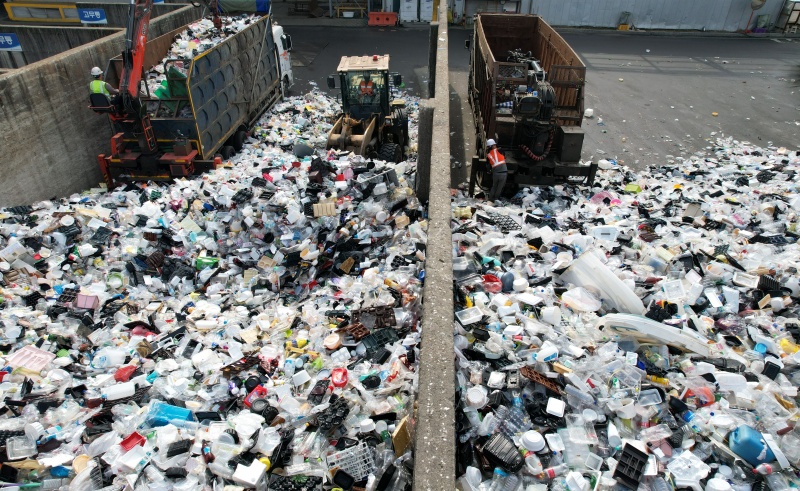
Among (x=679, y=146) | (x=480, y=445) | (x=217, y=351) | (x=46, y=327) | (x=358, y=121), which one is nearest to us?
(x=480, y=445)

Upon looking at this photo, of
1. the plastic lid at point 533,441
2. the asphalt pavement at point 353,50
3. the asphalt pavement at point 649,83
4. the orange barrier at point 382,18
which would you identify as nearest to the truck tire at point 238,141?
the asphalt pavement at point 353,50

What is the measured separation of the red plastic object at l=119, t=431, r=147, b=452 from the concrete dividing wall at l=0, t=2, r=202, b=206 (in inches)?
235

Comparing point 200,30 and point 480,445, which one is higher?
point 200,30

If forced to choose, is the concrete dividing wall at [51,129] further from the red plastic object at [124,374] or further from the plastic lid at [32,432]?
the plastic lid at [32,432]

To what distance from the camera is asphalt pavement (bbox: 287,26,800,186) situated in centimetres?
1085

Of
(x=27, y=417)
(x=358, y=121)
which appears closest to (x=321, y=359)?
(x=27, y=417)

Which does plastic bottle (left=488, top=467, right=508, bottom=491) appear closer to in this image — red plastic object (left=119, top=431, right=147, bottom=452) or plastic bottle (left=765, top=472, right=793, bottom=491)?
plastic bottle (left=765, top=472, right=793, bottom=491)

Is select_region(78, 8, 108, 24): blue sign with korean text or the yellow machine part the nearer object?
the yellow machine part

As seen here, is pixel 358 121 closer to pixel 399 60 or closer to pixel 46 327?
pixel 46 327

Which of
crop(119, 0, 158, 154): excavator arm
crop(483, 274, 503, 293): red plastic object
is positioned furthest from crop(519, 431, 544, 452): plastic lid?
crop(119, 0, 158, 154): excavator arm

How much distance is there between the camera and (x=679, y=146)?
34.9 ft

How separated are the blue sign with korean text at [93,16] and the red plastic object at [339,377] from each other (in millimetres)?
15306

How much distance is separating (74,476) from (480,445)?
2.88 meters

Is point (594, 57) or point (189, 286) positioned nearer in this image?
point (189, 286)
